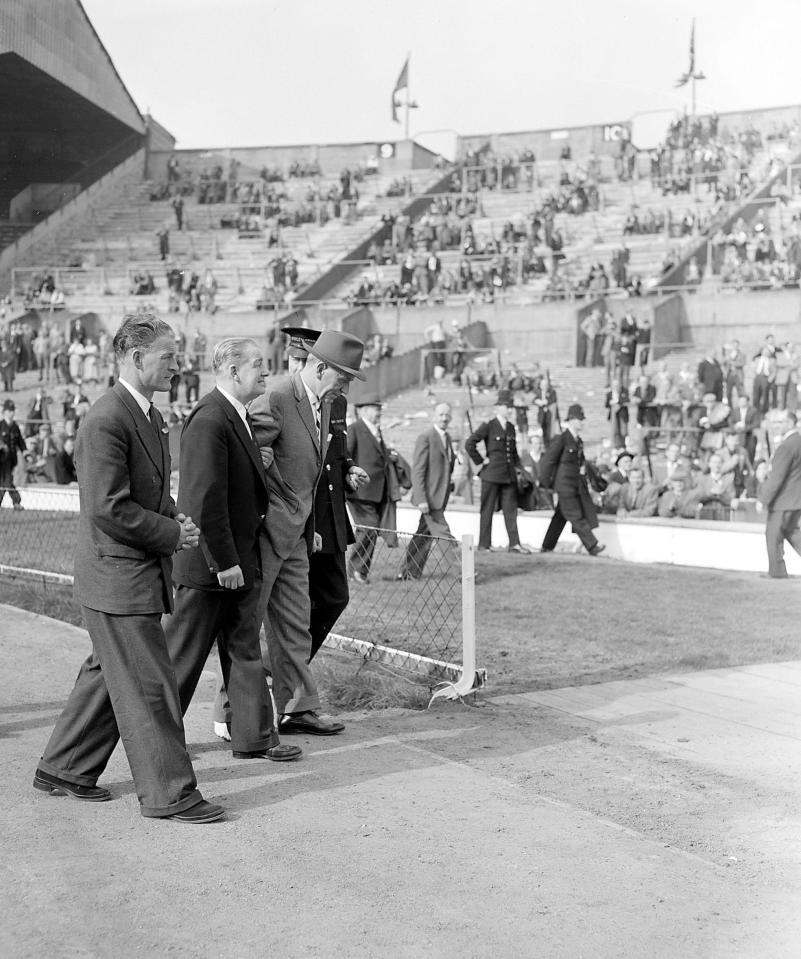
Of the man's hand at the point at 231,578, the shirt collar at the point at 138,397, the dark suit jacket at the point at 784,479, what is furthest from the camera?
Result: the dark suit jacket at the point at 784,479

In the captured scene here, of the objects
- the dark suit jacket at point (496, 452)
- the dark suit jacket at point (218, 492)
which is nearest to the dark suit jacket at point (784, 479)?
the dark suit jacket at point (496, 452)

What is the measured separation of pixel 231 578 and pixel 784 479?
8479 millimetres

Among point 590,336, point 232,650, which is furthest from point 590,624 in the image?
point 590,336

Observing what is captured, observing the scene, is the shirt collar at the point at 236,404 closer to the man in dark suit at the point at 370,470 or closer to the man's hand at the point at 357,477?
the man's hand at the point at 357,477

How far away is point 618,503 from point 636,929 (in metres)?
12.4

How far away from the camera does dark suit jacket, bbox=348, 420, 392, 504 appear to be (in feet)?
37.8

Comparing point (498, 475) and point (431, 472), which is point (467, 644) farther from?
point (498, 475)

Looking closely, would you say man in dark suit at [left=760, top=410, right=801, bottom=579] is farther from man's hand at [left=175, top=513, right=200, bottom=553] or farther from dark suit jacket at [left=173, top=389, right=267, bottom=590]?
man's hand at [left=175, top=513, right=200, bottom=553]

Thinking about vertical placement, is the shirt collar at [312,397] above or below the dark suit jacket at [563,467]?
above

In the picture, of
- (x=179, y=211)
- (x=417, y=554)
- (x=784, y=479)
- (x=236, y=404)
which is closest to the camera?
(x=236, y=404)

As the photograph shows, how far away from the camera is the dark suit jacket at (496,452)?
46.6 ft

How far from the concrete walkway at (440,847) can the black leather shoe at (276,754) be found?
70 millimetres

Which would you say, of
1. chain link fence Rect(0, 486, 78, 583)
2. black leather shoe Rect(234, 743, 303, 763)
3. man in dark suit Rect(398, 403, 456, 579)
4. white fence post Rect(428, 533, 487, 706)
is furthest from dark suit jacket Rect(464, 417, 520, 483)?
black leather shoe Rect(234, 743, 303, 763)

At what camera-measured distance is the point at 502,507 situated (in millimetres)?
14555
